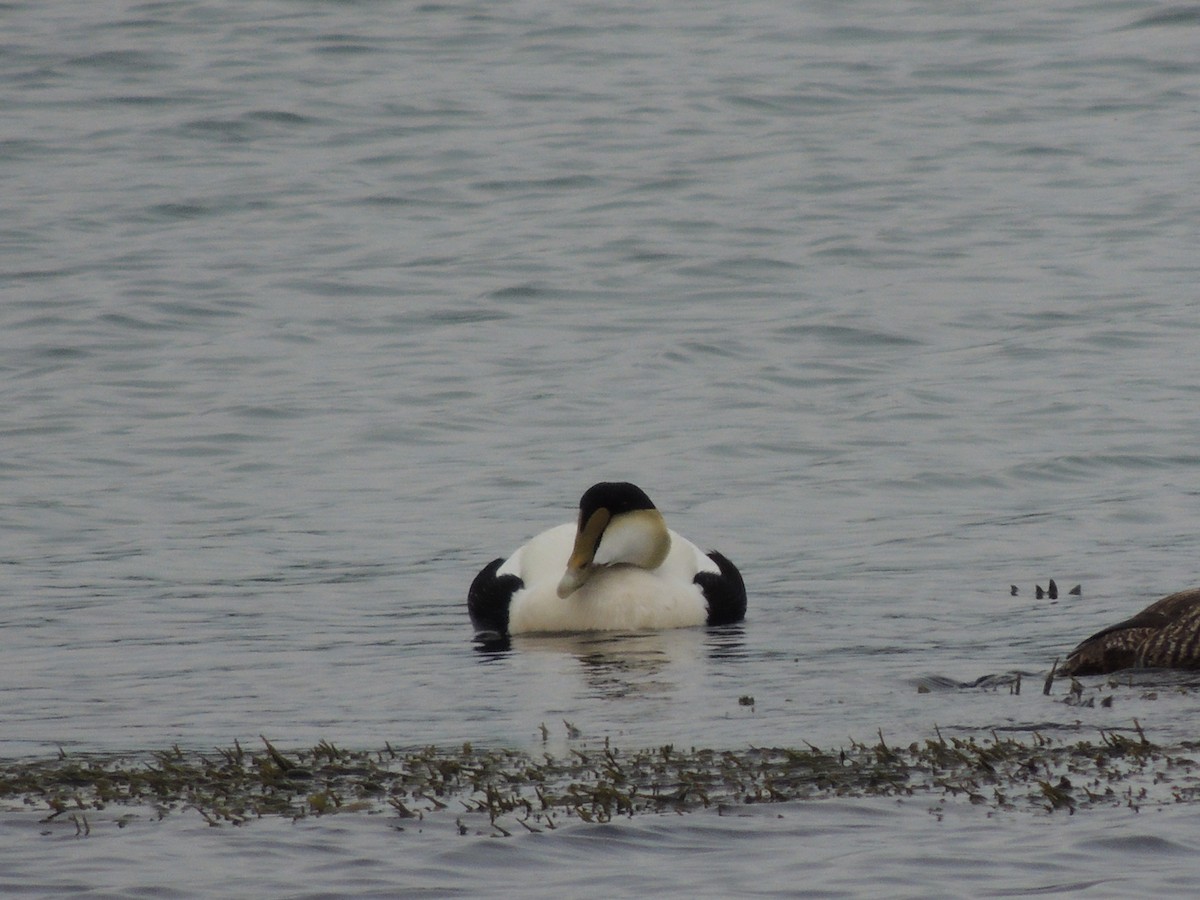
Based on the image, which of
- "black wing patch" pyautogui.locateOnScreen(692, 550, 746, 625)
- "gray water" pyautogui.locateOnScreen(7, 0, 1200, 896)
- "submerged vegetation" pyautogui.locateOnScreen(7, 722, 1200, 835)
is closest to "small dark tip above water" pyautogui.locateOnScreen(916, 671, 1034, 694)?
"gray water" pyautogui.locateOnScreen(7, 0, 1200, 896)

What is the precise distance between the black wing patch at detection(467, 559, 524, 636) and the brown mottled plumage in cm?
320

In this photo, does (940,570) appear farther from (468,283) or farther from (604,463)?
(468,283)

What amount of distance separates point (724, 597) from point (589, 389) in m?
7.02

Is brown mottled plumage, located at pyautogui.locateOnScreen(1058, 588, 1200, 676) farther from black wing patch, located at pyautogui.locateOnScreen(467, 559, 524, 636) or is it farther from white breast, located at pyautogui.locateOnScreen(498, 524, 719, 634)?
black wing patch, located at pyautogui.locateOnScreen(467, 559, 524, 636)

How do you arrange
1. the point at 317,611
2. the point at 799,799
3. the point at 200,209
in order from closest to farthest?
the point at 799,799 → the point at 317,611 → the point at 200,209

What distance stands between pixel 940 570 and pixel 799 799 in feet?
18.0

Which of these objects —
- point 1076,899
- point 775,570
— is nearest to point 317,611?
point 775,570

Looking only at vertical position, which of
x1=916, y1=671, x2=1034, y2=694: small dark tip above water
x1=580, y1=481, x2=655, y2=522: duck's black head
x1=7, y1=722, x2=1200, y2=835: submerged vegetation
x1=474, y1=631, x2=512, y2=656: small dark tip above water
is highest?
x1=580, y1=481, x2=655, y2=522: duck's black head

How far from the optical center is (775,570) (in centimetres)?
1202

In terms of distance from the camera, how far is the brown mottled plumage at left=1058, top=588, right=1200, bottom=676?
26.8 ft

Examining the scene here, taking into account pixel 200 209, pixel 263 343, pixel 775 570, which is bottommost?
pixel 775 570

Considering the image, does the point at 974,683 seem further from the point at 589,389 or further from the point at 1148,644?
the point at 589,389

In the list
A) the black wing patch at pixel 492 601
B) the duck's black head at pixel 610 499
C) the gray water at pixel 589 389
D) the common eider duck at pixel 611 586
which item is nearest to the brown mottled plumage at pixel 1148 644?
the gray water at pixel 589 389

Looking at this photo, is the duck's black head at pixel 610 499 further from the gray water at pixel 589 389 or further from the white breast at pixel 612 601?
the gray water at pixel 589 389
